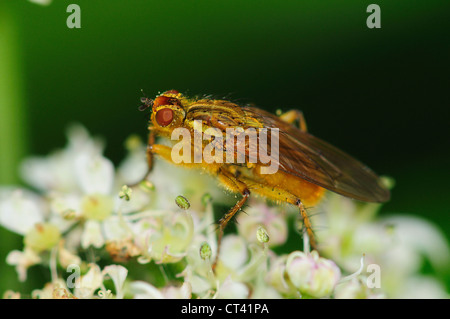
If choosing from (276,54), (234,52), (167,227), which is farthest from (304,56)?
(167,227)

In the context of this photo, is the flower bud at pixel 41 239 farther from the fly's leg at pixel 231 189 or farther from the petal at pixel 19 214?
the fly's leg at pixel 231 189

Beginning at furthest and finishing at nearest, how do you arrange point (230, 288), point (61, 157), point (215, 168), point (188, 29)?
point (188, 29)
point (61, 157)
point (215, 168)
point (230, 288)

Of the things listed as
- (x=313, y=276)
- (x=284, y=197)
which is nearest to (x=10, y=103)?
(x=284, y=197)

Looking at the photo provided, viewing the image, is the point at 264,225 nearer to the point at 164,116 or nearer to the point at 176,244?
the point at 176,244

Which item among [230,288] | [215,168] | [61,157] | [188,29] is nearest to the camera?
[230,288]

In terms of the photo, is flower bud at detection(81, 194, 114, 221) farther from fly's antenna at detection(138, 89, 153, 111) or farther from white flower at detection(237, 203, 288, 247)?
white flower at detection(237, 203, 288, 247)

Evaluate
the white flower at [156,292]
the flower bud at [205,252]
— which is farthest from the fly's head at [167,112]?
the white flower at [156,292]

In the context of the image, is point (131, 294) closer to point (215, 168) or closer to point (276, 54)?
point (215, 168)
